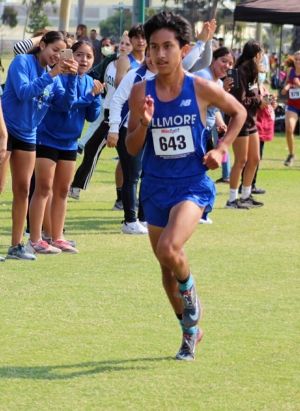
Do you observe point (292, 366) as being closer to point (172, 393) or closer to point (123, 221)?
point (172, 393)

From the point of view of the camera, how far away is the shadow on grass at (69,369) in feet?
17.4

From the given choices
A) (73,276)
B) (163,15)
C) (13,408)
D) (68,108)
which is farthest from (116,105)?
(13,408)

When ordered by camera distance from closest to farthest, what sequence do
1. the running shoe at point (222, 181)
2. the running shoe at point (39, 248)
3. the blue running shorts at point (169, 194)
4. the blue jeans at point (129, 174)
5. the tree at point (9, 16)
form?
the blue running shorts at point (169, 194), the running shoe at point (39, 248), the blue jeans at point (129, 174), the running shoe at point (222, 181), the tree at point (9, 16)

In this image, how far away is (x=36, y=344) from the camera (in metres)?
5.95

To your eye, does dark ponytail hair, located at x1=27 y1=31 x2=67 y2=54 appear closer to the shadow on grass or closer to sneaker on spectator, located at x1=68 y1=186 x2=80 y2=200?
the shadow on grass

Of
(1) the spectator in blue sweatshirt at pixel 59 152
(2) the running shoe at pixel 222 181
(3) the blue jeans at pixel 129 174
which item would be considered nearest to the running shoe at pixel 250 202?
(2) the running shoe at pixel 222 181

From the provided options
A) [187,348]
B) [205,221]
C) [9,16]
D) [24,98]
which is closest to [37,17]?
[9,16]

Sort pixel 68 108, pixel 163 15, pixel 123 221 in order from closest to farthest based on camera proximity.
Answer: pixel 163 15 → pixel 68 108 → pixel 123 221

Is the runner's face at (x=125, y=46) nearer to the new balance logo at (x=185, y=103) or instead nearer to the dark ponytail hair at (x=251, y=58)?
the dark ponytail hair at (x=251, y=58)

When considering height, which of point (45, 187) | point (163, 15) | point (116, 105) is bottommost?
point (45, 187)

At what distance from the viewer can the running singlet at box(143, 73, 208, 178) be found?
18.1 feet

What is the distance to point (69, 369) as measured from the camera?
5434 millimetres

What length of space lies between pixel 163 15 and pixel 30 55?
2974 millimetres

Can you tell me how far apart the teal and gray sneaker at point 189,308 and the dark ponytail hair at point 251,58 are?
22.4 feet
